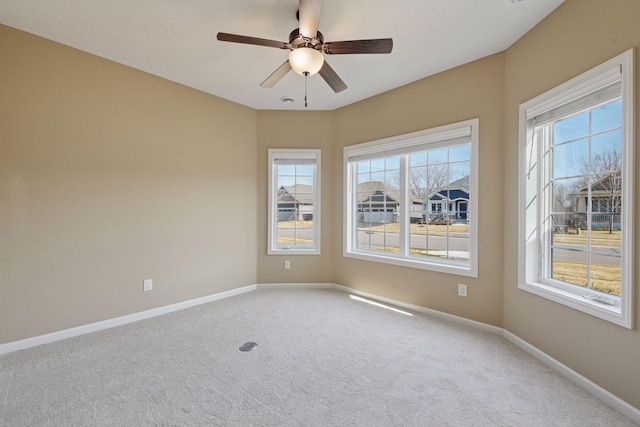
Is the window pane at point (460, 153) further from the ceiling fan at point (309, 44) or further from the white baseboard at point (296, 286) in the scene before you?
the white baseboard at point (296, 286)

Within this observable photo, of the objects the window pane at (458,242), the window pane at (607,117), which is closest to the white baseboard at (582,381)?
the window pane at (458,242)

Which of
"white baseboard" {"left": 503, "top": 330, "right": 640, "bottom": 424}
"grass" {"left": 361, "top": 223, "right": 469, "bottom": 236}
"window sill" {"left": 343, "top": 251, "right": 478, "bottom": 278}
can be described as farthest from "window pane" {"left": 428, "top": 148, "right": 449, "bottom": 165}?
"white baseboard" {"left": 503, "top": 330, "right": 640, "bottom": 424}

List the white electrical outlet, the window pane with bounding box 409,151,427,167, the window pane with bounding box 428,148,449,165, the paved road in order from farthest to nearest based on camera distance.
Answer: the window pane with bounding box 409,151,427,167
the window pane with bounding box 428,148,449,165
the white electrical outlet
the paved road

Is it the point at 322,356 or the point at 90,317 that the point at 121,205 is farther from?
the point at 322,356

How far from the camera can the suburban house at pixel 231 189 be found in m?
1.91

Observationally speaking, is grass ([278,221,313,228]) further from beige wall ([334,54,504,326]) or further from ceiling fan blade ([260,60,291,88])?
ceiling fan blade ([260,60,291,88])

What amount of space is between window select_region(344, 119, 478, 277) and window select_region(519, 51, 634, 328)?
526 mm

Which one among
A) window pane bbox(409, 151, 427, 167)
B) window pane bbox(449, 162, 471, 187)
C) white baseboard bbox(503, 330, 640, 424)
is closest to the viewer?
white baseboard bbox(503, 330, 640, 424)

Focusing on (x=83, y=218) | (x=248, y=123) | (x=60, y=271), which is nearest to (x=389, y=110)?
(x=248, y=123)

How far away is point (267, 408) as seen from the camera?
5.60 feet

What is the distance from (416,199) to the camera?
346 cm

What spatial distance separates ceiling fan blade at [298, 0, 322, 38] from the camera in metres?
1.71

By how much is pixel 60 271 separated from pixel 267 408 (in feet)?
7.73

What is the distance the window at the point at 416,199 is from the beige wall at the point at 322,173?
1.07ft
